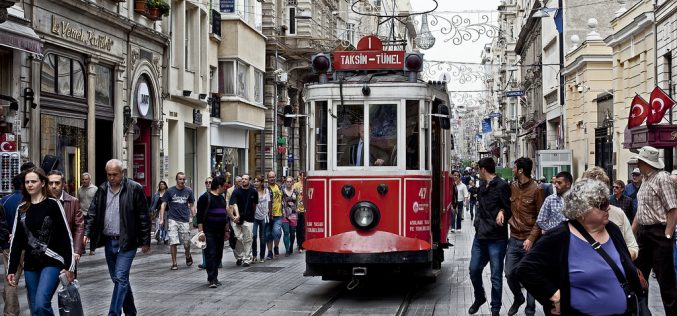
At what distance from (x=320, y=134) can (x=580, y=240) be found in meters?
7.56

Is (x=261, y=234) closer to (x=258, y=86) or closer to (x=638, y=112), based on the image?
(x=638, y=112)

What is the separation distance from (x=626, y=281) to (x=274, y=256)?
1453cm

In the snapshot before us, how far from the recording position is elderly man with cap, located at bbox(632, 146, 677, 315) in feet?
30.3

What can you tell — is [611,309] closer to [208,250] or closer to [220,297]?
[220,297]

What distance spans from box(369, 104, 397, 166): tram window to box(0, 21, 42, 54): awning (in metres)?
8.12

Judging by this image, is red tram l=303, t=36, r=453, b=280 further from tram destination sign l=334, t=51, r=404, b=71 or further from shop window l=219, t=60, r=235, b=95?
shop window l=219, t=60, r=235, b=95

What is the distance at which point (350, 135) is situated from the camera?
40.2ft

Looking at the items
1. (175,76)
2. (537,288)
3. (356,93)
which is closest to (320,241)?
(356,93)

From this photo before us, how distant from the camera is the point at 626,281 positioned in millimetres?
5000

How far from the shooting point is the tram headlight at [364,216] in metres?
11.9

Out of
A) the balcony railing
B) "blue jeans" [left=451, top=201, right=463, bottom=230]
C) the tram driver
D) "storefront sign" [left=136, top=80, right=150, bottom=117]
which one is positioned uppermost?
the balcony railing

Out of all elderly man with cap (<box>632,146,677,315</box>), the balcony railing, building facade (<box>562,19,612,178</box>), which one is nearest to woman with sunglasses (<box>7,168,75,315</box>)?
elderly man with cap (<box>632,146,677,315</box>)

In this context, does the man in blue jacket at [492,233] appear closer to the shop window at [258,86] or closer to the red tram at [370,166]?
the red tram at [370,166]

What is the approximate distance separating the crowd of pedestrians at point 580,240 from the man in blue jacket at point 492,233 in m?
0.01
